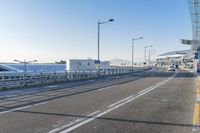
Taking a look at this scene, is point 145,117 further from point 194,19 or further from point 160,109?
point 194,19

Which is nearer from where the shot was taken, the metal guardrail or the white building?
the metal guardrail

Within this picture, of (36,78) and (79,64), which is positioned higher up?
(79,64)

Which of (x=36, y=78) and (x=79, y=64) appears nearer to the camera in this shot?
(x=36, y=78)

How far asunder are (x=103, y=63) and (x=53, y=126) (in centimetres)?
8044

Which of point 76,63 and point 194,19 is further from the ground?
point 194,19

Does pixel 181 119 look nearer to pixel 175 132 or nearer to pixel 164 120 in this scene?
pixel 164 120

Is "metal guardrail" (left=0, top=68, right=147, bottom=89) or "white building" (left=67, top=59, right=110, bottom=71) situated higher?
"white building" (left=67, top=59, right=110, bottom=71)

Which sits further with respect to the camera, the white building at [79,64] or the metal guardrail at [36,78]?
the white building at [79,64]

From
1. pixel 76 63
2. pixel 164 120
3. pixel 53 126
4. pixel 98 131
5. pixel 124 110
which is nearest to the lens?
pixel 98 131

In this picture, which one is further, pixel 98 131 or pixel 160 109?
pixel 160 109

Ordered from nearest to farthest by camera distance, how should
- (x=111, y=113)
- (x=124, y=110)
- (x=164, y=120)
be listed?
(x=164, y=120) < (x=111, y=113) < (x=124, y=110)

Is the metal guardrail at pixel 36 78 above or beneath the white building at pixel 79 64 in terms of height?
beneath

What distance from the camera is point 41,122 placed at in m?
9.02

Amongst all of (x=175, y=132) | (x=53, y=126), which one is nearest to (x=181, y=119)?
(x=175, y=132)
